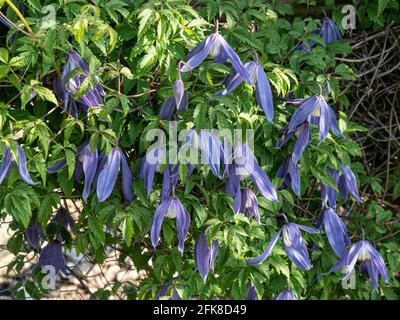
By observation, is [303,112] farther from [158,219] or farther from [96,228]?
[96,228]

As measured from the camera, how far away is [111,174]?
70.5 inches

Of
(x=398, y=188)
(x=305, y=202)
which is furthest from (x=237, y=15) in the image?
(x=398, y=188)

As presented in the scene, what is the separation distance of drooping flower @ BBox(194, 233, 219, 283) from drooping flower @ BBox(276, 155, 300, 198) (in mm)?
302

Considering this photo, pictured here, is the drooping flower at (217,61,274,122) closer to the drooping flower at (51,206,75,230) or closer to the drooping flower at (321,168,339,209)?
the drooping flower at (321,168,339,209)


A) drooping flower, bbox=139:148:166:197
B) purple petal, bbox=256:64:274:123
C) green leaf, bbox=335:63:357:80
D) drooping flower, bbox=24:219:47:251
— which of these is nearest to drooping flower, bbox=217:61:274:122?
purple petal, bbox=256:64:274:123

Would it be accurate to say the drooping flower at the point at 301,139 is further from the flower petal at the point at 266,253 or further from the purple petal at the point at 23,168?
the purple petal at the point at 23,168

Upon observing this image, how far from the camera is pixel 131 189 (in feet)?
6.14

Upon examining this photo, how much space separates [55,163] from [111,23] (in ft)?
1.31

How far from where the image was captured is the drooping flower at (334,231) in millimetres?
2160

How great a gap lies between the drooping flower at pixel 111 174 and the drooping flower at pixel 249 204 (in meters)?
0.30

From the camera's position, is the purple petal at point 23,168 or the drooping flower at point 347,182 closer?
the purple petal at point 23,168

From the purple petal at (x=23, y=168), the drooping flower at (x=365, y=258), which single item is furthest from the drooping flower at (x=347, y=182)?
the purple petal at (x=23, y=168)
